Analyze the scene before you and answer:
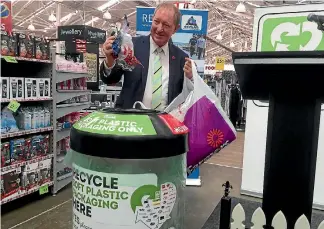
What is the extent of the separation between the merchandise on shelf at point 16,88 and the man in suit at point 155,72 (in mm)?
1535

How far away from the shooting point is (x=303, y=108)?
1.23m

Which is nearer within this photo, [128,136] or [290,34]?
[128,136]

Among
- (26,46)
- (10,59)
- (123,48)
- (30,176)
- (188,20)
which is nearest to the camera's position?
(123,48)

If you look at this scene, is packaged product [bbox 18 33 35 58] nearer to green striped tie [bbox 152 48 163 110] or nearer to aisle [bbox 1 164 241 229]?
aisle [bbox 1 164 241 229]

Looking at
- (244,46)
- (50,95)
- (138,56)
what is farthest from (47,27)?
(138,56)

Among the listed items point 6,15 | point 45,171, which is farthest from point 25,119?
point 6,15

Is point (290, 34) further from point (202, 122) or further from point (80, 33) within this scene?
point (80, 33)

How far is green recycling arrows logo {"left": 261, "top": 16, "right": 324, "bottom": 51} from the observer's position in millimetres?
2928

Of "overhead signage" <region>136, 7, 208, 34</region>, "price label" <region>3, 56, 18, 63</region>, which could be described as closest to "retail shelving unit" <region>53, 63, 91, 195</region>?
"price label" <region>3, 56, 18, 63</region>

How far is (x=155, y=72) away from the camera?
4.82 ft

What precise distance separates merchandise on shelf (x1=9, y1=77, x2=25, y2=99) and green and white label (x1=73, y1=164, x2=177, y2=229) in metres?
2.00

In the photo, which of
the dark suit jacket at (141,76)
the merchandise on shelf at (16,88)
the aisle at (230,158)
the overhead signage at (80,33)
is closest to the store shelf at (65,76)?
the merchandise on shelf at (16,88)

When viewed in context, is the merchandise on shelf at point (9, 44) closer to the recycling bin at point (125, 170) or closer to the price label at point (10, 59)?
the price label at point (10, 59)

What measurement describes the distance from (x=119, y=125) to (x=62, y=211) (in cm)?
218
